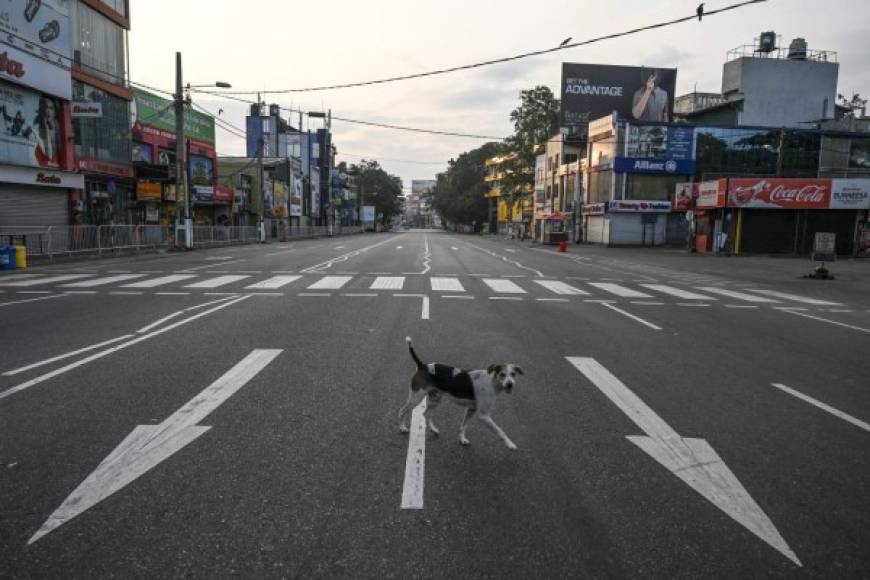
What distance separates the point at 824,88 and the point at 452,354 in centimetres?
7072

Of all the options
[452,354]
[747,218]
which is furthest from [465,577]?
[747,218]

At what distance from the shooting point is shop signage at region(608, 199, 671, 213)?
5025 cm

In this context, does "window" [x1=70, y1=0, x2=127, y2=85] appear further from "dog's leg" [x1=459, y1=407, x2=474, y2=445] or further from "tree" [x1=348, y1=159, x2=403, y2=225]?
"tree" [x1=348, y1=159, x2=403, y2=225]

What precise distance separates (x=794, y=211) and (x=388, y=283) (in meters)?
35.7

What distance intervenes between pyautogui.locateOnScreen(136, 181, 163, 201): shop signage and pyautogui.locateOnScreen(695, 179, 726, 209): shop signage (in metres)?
35.8

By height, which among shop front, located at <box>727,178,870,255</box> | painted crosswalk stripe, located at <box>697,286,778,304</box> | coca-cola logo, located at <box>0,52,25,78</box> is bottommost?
painted crosswalk stripe, located at <box>697,286,778,304</box>

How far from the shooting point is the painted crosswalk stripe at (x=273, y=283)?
1447cm

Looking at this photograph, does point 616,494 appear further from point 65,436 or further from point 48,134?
point 48,134

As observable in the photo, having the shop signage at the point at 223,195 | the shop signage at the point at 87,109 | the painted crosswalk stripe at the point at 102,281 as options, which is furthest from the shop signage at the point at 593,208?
the painted crosswalk stripe at the point at 102,281

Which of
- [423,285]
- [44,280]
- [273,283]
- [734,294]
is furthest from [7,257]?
[734,294]

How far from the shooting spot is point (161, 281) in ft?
51.0

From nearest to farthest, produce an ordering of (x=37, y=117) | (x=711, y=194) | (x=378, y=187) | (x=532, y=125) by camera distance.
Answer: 1. (x=37, y=117)
2. (x=711, y=194)
3. (x=532, y=125)
4. (x=378, y=187)

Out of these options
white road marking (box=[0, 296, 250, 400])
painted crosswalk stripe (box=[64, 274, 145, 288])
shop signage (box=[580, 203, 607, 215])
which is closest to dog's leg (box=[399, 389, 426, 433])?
white road marking (box=[0, 296, 250, 400])

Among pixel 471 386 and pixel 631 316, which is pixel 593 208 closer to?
pixel 631 316
